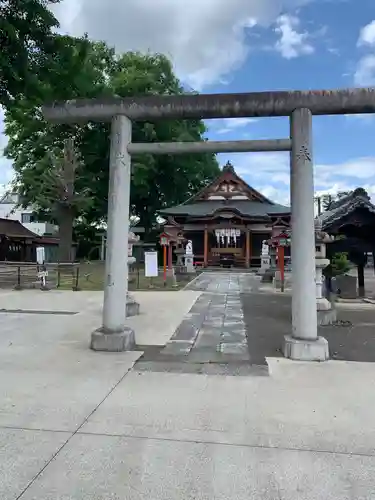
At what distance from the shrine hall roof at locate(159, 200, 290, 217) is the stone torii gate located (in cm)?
2353

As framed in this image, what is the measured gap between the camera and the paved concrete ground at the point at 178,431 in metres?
2.50

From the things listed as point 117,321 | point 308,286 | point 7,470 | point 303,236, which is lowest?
point 7,470

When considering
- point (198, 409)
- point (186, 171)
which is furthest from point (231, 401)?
point (186, 171)

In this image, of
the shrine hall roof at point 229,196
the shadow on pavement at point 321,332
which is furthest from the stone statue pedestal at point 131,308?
the shrine hall roof at point 229,196

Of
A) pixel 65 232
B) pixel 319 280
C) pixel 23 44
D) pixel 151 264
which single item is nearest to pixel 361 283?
pixel 319 280

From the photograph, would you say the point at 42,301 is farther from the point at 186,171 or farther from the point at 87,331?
the point at 186,171

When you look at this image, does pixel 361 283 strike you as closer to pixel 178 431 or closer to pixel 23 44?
pixel 178 431

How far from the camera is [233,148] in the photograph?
229 inches

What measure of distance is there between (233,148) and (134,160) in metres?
27.3

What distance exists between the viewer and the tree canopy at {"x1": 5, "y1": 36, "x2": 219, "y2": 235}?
3112 cm

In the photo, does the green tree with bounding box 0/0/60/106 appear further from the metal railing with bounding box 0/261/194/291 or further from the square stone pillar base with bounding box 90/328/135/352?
the metal railing with bounding box 0/261/194/291

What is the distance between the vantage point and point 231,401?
12.8 ft

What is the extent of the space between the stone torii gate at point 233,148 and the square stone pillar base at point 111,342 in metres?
0.01

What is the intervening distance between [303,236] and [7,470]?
433cm
